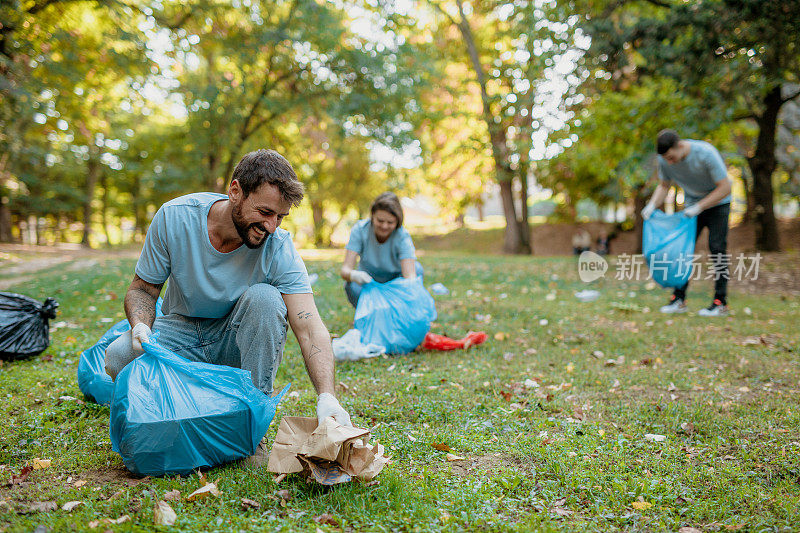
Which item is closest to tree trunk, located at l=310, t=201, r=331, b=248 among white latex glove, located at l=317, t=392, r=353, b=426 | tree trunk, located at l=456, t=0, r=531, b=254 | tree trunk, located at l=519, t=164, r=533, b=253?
tree trunk, located at l=456, t=0, r=531, b=254

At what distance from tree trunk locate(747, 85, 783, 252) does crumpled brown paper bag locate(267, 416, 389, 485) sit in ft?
37.4

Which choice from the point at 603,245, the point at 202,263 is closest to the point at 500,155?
the point at 603,245

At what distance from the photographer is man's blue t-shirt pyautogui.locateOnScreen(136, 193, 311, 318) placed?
2.35 m

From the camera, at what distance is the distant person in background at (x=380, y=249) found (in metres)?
4.39

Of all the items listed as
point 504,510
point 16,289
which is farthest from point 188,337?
point 16,289

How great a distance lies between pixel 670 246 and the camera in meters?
5.52

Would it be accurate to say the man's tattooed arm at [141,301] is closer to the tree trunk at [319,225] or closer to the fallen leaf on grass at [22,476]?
the fallen leaf on grass at [22,476]

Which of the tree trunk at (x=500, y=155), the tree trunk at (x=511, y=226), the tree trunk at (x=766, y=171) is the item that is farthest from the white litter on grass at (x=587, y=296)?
the tree trunk at (x=511, y=226)

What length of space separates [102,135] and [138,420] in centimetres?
2179

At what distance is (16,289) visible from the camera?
657cm

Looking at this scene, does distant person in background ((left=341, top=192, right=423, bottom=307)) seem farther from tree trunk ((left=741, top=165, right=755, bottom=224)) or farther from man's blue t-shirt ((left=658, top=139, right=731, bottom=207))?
tree trunk ((left=741, top=165, right=755, bottom=224))

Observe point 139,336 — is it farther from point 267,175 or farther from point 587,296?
point 587,296

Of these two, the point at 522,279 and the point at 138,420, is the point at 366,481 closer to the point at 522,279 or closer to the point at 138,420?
the point at 138,420

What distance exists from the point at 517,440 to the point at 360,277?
2.16 m
